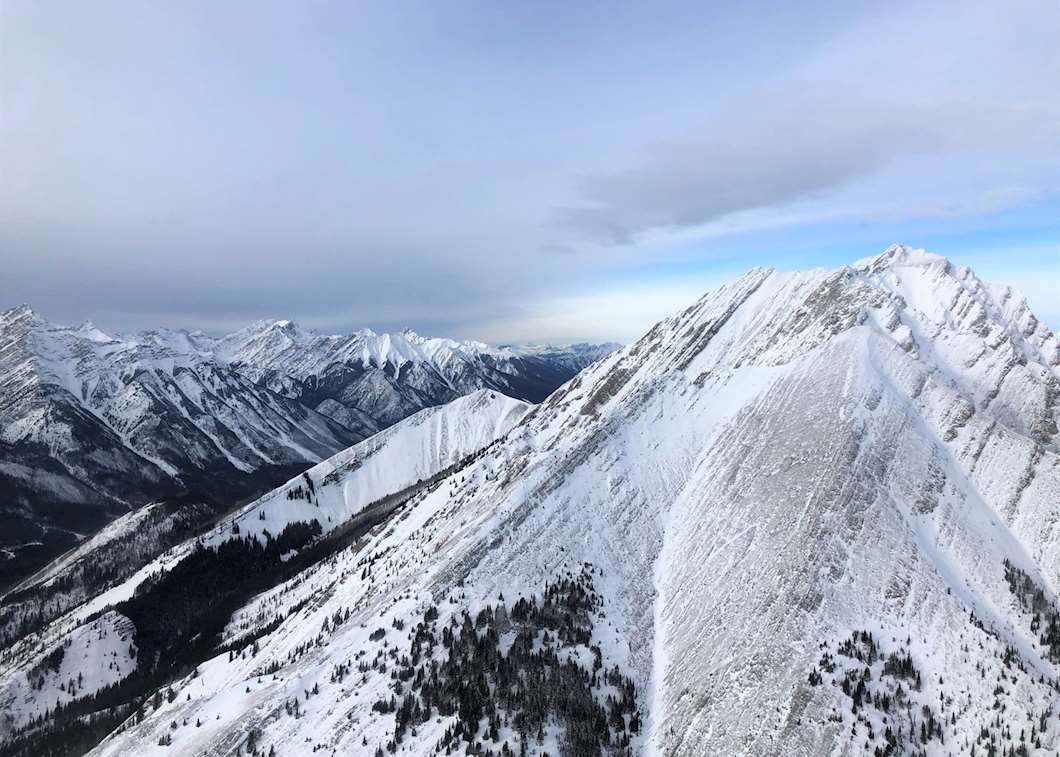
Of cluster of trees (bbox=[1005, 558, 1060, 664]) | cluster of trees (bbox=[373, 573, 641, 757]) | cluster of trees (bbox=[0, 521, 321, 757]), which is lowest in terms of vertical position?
cluster of trees (bbox=[0, 521, 321, 757])

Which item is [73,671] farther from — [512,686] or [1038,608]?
[1038,608]

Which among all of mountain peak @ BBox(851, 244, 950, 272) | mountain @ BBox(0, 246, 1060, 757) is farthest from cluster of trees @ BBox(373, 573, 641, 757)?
mountain peak @ BBox(851, 244, 950, 272)

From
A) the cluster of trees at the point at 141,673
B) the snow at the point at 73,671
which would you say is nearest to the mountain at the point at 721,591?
the snow at the point at 73,671

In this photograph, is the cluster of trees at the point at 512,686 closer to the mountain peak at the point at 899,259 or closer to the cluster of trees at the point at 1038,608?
the cluster of trees at the point at 1038,608

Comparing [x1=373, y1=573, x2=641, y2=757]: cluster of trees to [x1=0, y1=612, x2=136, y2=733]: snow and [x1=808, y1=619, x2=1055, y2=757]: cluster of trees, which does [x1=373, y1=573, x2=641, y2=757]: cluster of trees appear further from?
[x1=0, y1=612, x2=136, y2=733]: snow

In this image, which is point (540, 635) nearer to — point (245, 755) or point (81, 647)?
point (245, 755)

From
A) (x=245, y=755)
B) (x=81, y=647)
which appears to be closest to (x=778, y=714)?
(x=245, y=755)
